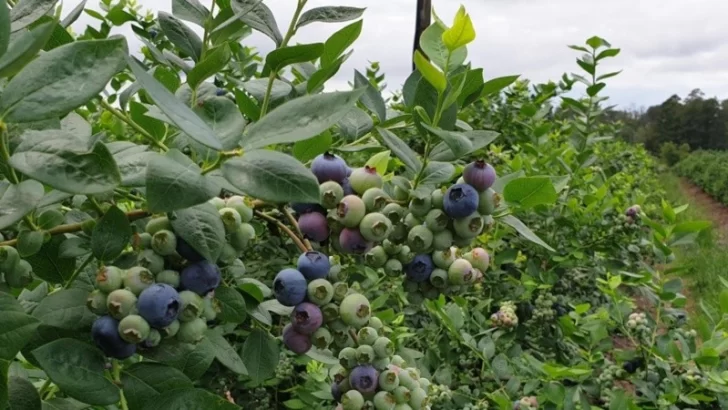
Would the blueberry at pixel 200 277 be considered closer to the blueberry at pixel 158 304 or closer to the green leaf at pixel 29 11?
the blueberry at pixel 158 304

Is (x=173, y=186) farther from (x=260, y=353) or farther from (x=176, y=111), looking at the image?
(x=260, y=353)

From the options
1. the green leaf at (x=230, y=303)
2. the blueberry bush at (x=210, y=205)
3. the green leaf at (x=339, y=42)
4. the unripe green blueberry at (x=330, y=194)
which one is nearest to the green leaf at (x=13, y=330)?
the blueberry bush at (x=210, y=205)

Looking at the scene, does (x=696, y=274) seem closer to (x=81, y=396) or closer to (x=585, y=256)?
(x=585, y=256)

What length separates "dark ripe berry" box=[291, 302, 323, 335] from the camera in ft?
2.44

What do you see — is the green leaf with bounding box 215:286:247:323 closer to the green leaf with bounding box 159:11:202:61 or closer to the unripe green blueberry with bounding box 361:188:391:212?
the unripe green blueberry with bounding box 361:188:391:212

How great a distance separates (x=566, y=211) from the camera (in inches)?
94.7

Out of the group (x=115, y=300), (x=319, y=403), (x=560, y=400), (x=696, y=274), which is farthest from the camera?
(x=696, y=274)

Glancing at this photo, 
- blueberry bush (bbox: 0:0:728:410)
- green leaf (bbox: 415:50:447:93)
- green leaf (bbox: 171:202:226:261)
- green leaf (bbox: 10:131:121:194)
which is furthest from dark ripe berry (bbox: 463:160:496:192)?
green leaf (bbox: 10:131:121:194)

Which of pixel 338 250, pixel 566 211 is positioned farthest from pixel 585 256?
pixel 338 250

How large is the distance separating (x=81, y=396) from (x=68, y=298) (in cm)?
10

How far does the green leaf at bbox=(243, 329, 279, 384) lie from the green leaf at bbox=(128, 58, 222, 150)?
0.43 m

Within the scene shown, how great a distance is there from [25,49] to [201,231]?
221 millimetres

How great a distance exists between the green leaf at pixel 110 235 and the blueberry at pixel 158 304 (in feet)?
0.24

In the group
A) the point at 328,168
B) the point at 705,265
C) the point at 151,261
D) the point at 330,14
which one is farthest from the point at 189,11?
the point at 705,265
